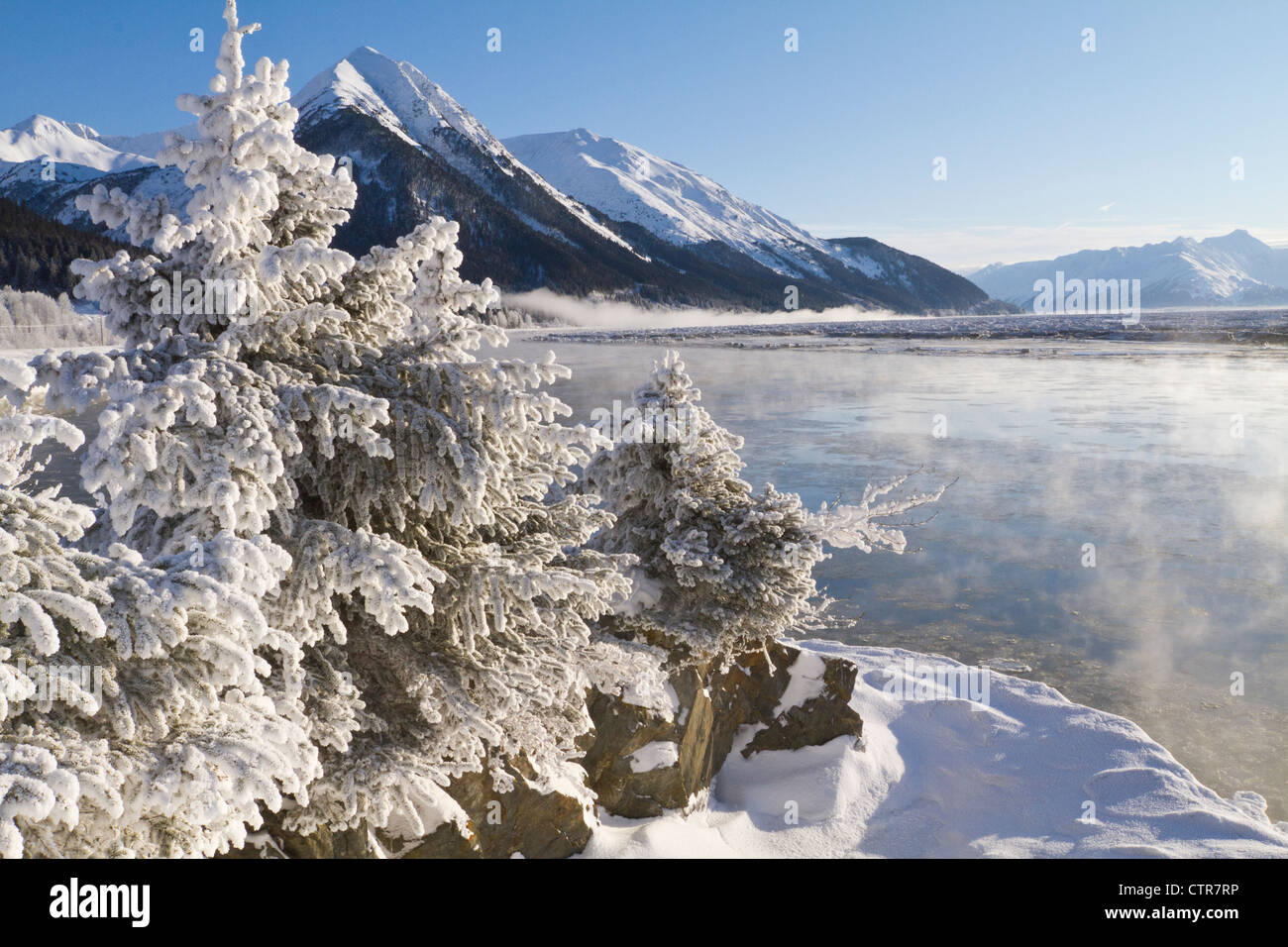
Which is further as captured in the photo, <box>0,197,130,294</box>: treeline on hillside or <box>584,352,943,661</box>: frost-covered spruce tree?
<box>0,197,130,294</box>: treeline on hillside

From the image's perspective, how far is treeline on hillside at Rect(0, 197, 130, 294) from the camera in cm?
9875

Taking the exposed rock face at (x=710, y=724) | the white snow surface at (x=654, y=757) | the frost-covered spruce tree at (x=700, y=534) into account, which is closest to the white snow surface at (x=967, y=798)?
the exposed rock face at (x=710, y=724)

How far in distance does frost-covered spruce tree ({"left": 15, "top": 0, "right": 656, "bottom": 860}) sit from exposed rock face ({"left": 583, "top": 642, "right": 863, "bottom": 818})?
50.3 inches

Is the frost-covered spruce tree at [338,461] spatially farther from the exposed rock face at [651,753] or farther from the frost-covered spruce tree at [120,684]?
the frost-covered spruce tree at [120,684]

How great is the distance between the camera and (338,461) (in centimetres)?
508

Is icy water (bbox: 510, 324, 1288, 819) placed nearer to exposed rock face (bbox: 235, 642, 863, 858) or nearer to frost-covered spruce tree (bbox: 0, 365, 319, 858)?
exposed rock face (bbox: 235, 642, 863, 858)

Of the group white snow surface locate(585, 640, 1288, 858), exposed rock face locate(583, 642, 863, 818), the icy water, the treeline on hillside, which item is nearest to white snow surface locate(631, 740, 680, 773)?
exposed rock face locate(583, 642, 863, 818)

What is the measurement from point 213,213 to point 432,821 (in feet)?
13.7

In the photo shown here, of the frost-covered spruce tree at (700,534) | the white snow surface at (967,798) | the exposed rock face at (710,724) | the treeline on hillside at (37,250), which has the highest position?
the treeline on hillside at (37,250)

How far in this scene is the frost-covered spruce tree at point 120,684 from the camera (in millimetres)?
2865

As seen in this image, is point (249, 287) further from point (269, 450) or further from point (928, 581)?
point (928, 581)

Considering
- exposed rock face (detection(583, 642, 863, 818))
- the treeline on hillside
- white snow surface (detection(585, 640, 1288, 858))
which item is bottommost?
white snow surface (detection(585, 640, 1288, 858))

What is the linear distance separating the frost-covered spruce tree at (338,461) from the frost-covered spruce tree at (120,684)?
346 mm
